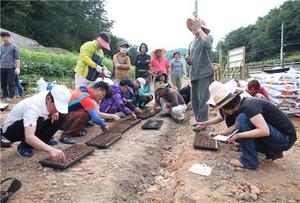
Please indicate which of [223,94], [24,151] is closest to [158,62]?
[223,94]

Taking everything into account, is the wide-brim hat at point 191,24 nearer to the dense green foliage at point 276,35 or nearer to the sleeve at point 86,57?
the sleeve at point 86,57

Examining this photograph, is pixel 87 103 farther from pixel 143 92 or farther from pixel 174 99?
pixel 143 92

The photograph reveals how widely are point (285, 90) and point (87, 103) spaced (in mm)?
4138

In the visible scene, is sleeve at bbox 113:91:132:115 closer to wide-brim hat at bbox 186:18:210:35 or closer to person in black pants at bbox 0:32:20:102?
wide-brim hat at bbox 186:18:210:35

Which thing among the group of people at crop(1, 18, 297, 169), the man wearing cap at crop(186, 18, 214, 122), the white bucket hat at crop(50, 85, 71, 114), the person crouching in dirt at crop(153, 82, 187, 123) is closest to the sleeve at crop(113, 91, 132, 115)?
the group of people at crop(1, 18, 297, 169)

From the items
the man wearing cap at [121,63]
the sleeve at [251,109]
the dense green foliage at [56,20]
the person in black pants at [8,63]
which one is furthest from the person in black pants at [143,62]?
the dense green foliage at [56,20]

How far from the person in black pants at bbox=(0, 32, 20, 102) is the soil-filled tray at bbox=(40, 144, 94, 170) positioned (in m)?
4.42

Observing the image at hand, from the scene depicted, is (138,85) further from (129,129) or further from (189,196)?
(189,196)

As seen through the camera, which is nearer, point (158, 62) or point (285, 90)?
point (285, 90)

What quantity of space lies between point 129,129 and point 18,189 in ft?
8.39

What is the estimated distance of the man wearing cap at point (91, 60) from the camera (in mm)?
5117

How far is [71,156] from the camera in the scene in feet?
10.7

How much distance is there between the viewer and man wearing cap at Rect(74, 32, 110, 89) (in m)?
5.12

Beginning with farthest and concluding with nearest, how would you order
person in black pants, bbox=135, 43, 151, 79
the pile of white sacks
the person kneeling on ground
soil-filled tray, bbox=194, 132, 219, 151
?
1. person in black pants, bbox=135, 43, 151, 79
2. the person kneeling on ground
3. the pile of white sacks
4. soil-filled tray, bbox=194, 132, 219, 151
